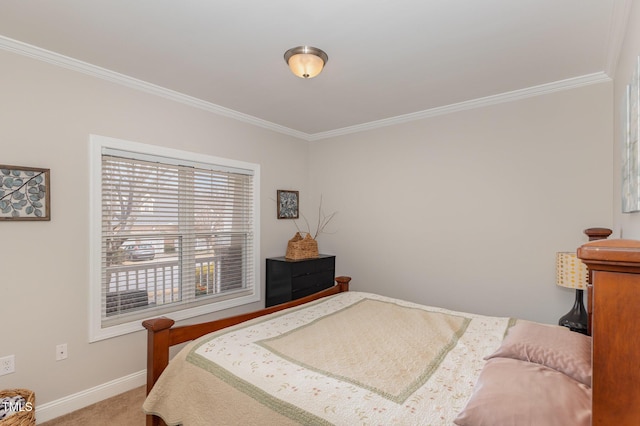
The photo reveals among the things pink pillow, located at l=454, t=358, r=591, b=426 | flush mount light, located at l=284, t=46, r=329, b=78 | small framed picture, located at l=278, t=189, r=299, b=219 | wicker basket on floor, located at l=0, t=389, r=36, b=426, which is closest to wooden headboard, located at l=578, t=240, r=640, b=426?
pink pillow, located at l=454, t=358, r=591, b=426

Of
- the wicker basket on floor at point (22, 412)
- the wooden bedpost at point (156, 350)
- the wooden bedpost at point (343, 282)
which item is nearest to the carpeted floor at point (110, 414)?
the wicker basket on floor at point (22, 412)

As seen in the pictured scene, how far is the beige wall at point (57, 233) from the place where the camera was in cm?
215

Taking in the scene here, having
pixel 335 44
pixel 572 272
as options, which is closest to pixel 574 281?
pixel 572 272

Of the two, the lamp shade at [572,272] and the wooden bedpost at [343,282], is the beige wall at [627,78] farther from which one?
the wooden bedpost at [343,282]

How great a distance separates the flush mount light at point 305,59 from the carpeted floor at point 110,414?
269cm

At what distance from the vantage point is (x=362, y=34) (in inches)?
79.2

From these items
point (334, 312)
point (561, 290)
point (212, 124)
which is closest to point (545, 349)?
point (334, 312)

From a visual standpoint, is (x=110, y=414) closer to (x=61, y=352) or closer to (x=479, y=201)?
(x=61, y=352)

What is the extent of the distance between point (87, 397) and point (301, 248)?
2.28 m

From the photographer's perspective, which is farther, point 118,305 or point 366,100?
point 366,100

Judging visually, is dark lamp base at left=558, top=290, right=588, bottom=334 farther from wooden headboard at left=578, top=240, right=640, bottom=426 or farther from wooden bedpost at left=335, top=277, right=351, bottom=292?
wooden headboard at left=578, top=240, right=640, bottom=426

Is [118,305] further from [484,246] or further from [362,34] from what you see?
[484,246]

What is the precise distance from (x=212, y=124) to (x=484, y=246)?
2.95 meters

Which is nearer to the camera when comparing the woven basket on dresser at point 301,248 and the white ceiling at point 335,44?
the white ceiling at point 335,44
